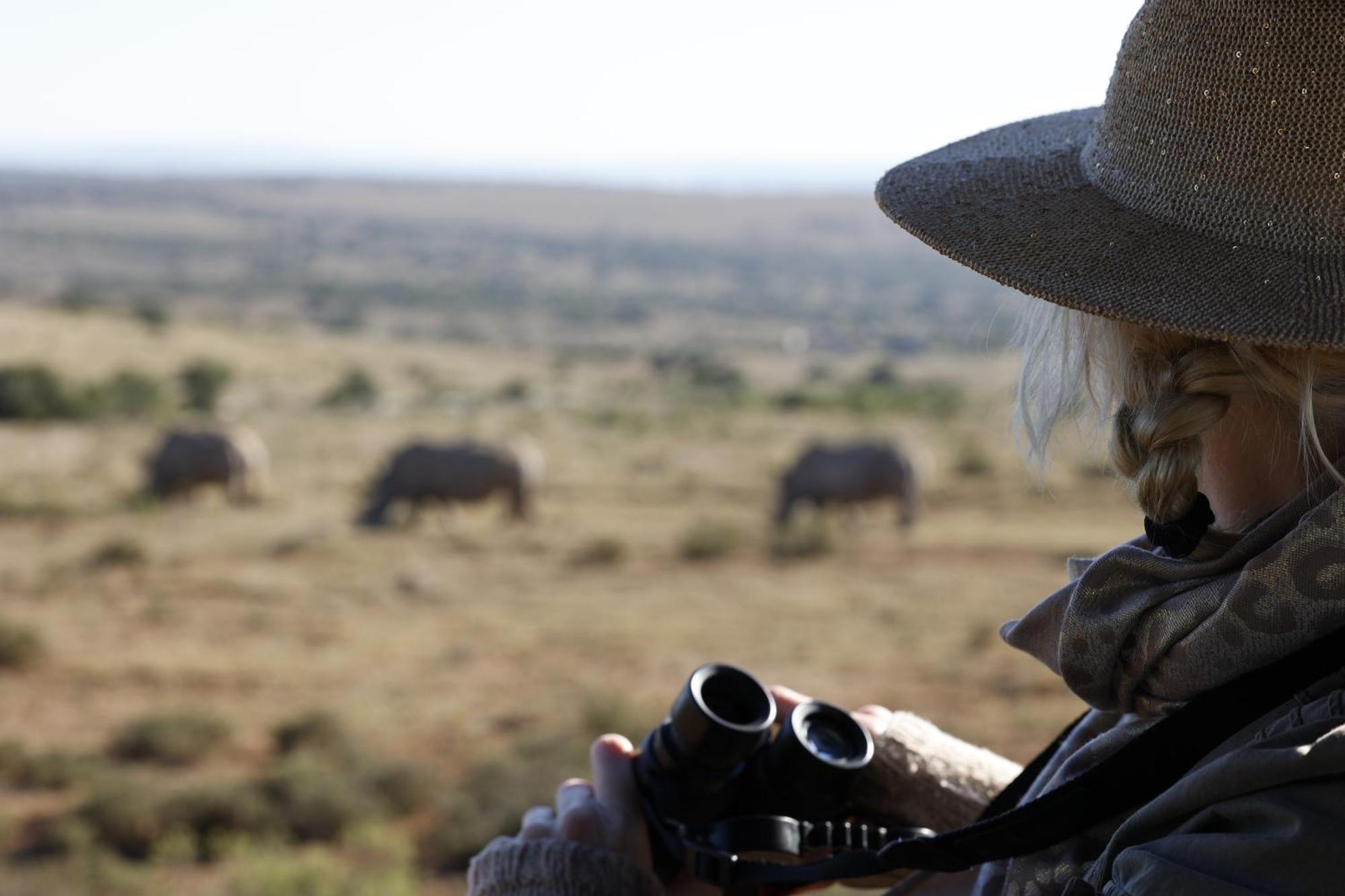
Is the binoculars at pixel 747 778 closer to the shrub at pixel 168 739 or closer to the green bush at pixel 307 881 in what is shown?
the green bush at pixel 307 881

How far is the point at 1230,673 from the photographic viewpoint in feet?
3.60

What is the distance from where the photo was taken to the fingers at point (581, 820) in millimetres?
1685

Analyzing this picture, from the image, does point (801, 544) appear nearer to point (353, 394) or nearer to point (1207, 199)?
point (1207, 199)

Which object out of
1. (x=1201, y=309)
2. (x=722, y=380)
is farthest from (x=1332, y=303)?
(x=722, y=380)

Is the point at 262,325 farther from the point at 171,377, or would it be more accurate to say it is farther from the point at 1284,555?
the point at 1284,555

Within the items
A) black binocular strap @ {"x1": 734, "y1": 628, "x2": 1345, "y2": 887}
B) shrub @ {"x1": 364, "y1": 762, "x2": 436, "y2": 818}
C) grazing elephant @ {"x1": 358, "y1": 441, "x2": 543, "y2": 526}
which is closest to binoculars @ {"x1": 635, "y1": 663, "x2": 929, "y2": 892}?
black binocular strap @ {"x1": 734, "y1": 628, "x2": 1345, "y2": 887}

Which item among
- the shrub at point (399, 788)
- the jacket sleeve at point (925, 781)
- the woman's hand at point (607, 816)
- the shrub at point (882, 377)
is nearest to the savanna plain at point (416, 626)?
the shrub at point (399, 788)

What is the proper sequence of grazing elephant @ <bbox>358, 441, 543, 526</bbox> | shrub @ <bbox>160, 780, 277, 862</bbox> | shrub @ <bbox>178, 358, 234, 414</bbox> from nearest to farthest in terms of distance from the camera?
shrub @ <bbox>160, 780, 277, 862</bbox> < grazing elephant @ <bbox>358, 441, 543, 526</bbox> < shrub @ <bbox>178, 358, 234, 414</bbox>

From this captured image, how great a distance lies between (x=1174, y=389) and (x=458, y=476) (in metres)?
19.4

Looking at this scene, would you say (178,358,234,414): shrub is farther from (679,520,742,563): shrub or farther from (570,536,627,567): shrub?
(679,520,742,563): shrub

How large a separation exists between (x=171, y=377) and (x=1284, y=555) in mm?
38917

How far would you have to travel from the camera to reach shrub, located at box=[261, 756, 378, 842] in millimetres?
7516

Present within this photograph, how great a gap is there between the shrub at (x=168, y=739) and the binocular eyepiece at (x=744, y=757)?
7.81 metres

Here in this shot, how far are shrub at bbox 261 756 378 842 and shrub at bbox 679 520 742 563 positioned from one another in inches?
343
